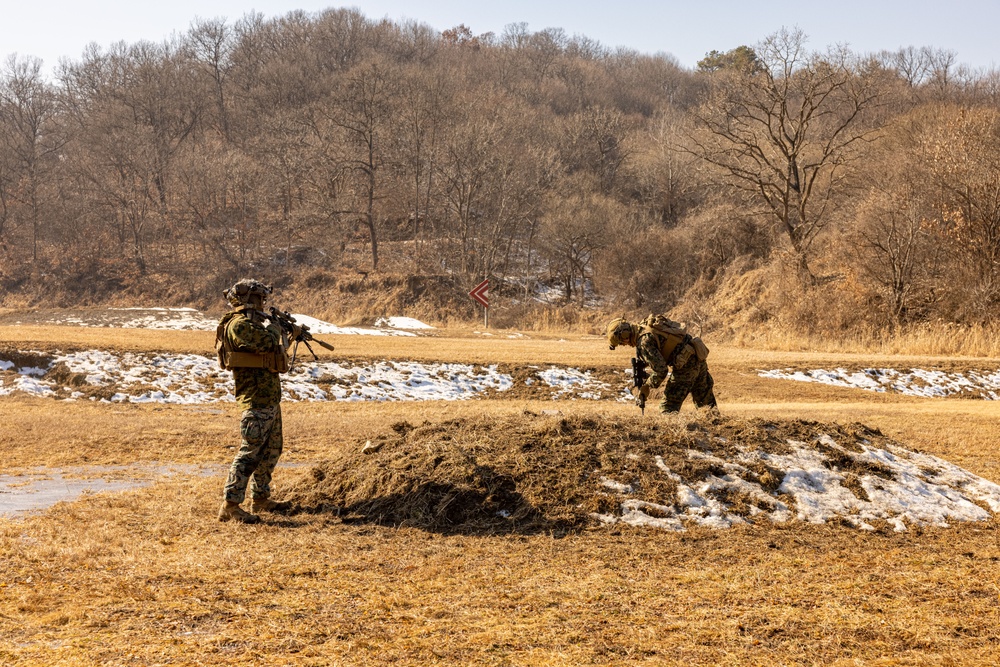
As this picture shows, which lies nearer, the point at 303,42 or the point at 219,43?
the point at 219,43

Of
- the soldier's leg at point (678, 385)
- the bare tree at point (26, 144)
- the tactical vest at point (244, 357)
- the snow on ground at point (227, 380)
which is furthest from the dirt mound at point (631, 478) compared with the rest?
the bare tree at point (26, 144)

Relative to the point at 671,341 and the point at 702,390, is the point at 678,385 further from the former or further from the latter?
the point at 671,341

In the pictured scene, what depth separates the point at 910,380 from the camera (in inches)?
856

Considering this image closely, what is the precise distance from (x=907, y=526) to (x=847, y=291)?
87.8ft

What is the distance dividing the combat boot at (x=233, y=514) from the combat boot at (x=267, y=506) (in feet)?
0.82

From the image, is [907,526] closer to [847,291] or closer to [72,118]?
[847,291]

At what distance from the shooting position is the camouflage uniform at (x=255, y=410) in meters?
8.05

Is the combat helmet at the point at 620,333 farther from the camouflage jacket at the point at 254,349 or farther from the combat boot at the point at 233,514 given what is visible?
the combat boot at the point at 233,514

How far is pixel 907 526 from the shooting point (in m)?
7.97

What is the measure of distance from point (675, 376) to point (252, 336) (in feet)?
18.8

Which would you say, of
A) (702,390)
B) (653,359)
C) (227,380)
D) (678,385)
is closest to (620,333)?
(653,359)

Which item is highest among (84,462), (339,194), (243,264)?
(339,194)

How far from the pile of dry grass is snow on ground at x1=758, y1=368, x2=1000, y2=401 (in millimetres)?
12785

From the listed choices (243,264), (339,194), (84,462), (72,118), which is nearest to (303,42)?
(72,118)
